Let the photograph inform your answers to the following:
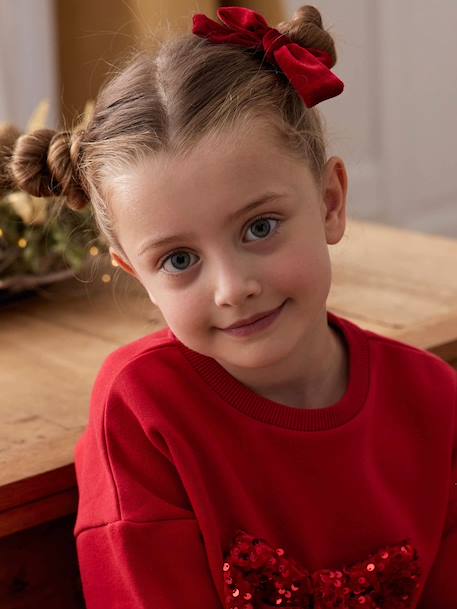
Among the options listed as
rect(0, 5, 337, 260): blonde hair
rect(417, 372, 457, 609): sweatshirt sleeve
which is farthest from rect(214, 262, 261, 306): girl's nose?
rect(417, 372, 457, 609): sweatshirt sleeve

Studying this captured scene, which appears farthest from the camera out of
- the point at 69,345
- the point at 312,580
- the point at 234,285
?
the point at 69,345

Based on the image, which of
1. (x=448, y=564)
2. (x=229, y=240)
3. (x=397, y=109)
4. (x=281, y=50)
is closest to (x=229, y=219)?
(x=229, y=240)

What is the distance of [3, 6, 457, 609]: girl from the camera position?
0.99 metres

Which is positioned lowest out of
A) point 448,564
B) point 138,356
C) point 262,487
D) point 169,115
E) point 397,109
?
point 397,109

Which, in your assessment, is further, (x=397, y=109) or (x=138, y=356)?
(x=397, y=109)

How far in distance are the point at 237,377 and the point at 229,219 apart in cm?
19

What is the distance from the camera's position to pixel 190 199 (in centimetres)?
96

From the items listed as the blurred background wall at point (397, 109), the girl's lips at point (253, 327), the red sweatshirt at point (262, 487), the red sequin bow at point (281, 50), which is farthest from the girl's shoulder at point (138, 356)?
the blurred background wall at point (397, 109)

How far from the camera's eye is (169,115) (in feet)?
3.28

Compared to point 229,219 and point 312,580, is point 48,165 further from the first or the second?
point 312,580

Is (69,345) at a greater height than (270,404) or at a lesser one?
lesser

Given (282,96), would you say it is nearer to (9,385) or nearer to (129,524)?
(129,524)

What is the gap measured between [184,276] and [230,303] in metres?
0.05

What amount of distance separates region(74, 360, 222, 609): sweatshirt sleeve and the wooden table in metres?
0.10
